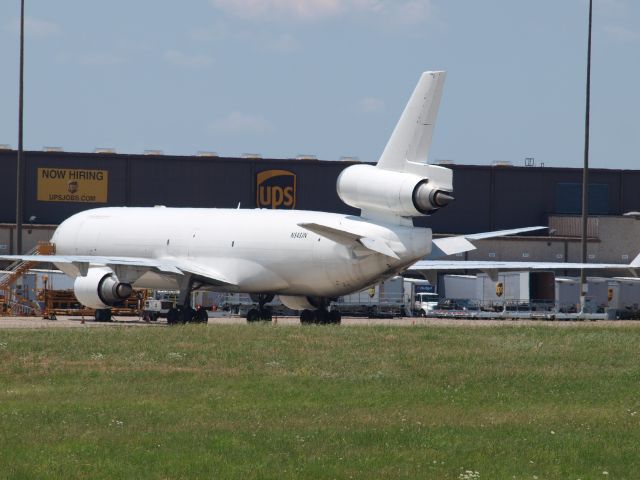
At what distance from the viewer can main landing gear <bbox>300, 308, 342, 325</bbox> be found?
53562 millimetres

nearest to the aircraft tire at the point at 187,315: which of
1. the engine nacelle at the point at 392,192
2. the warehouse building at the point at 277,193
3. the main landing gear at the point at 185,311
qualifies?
the main landing gear at the point at 185,311

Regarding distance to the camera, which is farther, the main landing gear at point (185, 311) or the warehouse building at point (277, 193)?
the warehouse building at point (277, 193)

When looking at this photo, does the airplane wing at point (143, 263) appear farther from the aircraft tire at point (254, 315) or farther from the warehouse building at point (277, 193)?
the warehouse building at point (277, 193)

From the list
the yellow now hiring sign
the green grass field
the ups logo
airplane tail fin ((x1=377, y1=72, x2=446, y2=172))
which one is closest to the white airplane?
airplane tail fin ((x1=377, y1=72, x2=446, y2=172))

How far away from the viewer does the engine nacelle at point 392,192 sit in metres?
45.1

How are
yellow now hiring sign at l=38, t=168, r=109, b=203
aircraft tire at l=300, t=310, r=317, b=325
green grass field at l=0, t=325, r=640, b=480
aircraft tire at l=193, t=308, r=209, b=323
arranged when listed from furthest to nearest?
yellow now hiring sign at l=38, t=168, r=109, b=203
aircraft tire at l=300, t=310, r=317, b=325
aircraft tire at l=193, t=308, r=209, b=323
green grass field at l=0, t=325, r=640, b=480

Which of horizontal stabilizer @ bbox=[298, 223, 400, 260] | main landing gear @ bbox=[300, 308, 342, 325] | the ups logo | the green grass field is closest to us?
the green grass field

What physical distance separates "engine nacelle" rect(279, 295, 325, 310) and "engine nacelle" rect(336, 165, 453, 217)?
720 centimetres

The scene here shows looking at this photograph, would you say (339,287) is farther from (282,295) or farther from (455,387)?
(455,387)

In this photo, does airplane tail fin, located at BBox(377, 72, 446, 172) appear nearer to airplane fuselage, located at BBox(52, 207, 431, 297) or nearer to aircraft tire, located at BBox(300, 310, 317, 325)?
airplane fuselage, located at BBox(52, 207, 431, 297)

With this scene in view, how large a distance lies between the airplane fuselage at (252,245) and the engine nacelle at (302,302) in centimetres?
148

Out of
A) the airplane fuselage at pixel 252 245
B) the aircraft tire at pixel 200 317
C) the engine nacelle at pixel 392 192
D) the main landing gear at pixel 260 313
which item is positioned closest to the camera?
the engine nacelle at pixel 392 192

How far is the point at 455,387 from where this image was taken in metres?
27.9

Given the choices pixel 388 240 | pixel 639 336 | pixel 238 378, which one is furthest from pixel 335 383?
pixel 388 240
